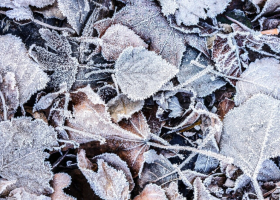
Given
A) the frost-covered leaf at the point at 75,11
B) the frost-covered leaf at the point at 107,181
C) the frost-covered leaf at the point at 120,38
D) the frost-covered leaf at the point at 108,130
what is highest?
the frost-covered leaf at the point at 75,11

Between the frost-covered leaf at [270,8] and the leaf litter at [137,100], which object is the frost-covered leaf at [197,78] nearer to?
the leaf litter at [137,100]

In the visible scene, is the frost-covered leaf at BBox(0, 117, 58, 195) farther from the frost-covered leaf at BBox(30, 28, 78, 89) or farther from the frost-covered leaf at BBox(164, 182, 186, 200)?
the frost-covered leaf at BBox(164, 182, 186, 200)

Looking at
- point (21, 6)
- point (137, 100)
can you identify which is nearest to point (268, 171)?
point (137, 100)

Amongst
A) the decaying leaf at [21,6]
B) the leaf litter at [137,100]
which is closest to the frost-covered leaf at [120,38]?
the leaf litter at [137,100]

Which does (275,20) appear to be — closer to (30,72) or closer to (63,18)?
(63,18)

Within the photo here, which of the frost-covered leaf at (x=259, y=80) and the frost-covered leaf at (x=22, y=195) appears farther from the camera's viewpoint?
the frost-covered leaf at (x=259, y=80)

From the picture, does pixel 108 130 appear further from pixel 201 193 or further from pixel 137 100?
pixel 201 193

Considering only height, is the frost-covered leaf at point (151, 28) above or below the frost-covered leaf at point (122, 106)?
above
